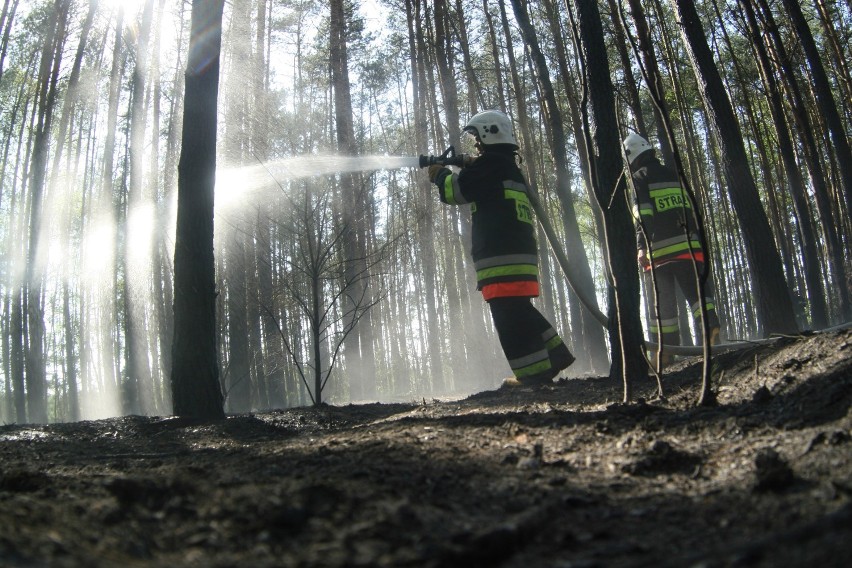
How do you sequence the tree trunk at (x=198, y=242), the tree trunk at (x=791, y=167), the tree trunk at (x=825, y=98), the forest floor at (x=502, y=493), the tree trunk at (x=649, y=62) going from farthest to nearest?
the tree trunk at (x=791, y=167) → the tree trunk at (x=825, y=98) → the tree trunk at (x=198, y=242) → the tree trunk at (x=649, y=62) → the forest floor at (x=502, y=493)

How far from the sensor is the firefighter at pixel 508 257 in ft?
18.9

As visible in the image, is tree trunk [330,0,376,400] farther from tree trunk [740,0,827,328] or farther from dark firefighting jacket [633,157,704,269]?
tree trunk [740,0,827,328]

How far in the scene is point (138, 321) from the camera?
21.1 meters

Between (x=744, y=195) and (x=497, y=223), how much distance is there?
93.5 inches

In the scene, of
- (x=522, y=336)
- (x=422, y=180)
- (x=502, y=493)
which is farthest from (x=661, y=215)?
(x=422, y=180)

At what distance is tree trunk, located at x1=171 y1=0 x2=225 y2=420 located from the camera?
5551mm

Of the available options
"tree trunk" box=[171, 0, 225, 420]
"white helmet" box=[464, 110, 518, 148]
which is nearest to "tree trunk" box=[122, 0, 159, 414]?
"tree trunk" box=[171, 0, 225, 420]

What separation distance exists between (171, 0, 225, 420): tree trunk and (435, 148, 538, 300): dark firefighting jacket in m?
2.20

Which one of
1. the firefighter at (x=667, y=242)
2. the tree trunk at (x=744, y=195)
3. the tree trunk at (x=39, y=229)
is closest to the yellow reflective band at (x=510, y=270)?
the firefighter at (x=667, y=242)

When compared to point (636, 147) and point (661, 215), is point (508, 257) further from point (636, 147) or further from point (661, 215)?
point (636, 147)

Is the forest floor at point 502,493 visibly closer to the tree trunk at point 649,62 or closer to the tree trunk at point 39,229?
the tree trunk at point 649,62

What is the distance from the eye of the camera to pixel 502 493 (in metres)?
1.94

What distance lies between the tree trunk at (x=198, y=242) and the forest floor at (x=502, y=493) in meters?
1.97

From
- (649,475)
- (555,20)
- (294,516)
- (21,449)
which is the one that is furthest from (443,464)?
(555,20)
